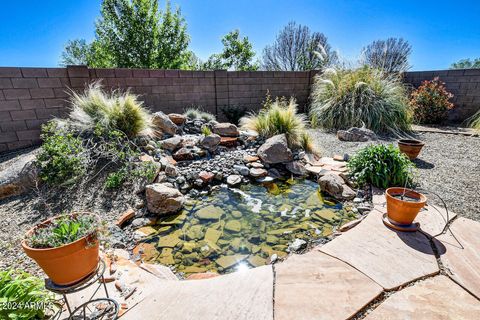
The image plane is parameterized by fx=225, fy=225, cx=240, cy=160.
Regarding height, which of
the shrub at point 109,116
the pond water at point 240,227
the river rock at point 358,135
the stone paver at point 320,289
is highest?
the shrub at point 109,116

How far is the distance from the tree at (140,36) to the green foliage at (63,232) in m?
10.4

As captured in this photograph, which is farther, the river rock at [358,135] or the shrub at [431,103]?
the shrub at [431,103]

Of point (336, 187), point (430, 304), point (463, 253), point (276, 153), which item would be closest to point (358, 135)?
point (276, 153)

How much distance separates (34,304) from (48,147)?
77.4 inches

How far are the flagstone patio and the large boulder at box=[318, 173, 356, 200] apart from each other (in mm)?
967

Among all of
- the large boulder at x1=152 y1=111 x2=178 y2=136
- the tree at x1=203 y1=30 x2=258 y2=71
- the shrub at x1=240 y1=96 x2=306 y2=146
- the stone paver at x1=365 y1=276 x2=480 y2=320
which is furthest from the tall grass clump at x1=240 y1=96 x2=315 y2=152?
the tree at x1=203 y1=30 x2=258 y2=71

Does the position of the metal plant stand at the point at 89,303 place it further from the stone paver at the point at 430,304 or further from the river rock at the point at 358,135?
the river rock at the point at 358,135

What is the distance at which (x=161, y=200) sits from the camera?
240 cm

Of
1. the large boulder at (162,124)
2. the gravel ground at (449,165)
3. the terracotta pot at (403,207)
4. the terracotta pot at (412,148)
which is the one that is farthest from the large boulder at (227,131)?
the terracotta pot at (403,207)

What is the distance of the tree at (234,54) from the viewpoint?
1332 centimetres

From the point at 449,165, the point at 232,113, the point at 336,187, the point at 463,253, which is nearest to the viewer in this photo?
the point at 463,253

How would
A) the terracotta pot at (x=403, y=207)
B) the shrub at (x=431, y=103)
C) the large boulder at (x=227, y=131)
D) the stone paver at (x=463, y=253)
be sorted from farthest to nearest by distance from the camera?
the shrub at (x=431, y=103)
the large boulder at (x=227, y=131)
the terracotta pot at (x=403, y=207)
the stone paver at (x=463, y=253)

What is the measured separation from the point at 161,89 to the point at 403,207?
453cm

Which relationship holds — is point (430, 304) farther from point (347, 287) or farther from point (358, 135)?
point (358, 135)
